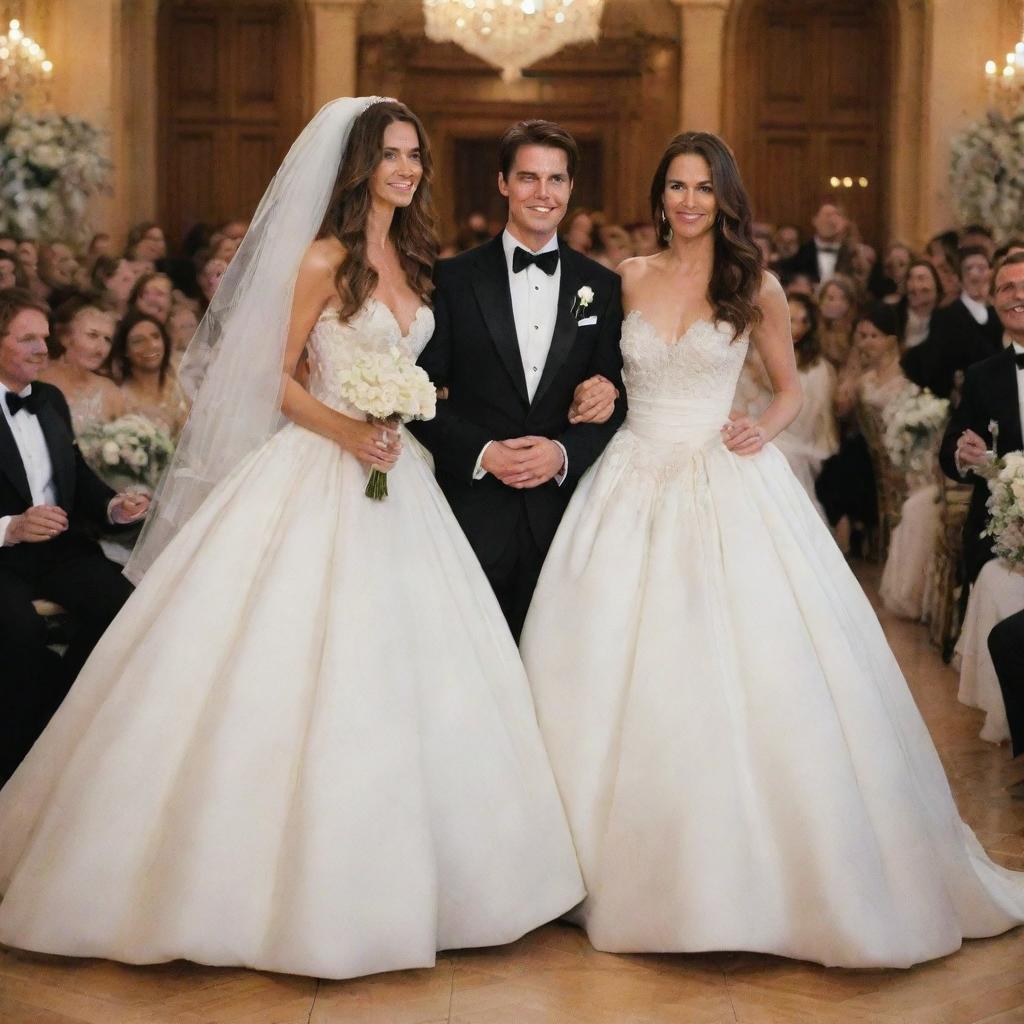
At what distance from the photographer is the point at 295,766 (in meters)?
3.72

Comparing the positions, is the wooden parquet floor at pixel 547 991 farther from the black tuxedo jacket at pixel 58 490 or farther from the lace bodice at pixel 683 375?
the black tuxedo jacket at pixel 58 490

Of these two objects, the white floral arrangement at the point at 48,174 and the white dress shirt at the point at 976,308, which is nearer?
the white dress shirt at the point at 976,308

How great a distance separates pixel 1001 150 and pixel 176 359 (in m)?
7.52

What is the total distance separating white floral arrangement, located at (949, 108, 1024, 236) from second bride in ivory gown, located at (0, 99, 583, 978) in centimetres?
947

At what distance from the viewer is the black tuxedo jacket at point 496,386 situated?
14.0 ft

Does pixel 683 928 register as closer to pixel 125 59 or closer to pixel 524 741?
pixel 524 741

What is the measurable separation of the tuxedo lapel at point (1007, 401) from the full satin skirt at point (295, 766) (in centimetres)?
270

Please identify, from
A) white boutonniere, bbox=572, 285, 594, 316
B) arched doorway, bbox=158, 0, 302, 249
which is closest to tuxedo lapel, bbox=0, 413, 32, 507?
white boutonniere, bbox=572, 285, 594, 316

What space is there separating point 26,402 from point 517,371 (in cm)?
194

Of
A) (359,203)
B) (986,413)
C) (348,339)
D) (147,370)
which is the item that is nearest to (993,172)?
(986,413)

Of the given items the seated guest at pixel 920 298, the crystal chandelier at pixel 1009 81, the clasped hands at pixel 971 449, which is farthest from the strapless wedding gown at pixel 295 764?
the crystal chandelier at pixel 1009 81

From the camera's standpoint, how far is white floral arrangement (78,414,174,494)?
602cm

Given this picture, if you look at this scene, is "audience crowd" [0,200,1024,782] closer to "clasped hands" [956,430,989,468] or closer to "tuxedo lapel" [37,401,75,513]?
"tuxedo lapel" [37,401,75,513]

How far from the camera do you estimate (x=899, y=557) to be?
332 inches
